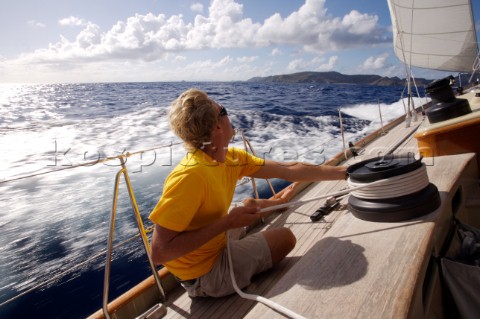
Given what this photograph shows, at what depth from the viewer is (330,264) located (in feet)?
3.84

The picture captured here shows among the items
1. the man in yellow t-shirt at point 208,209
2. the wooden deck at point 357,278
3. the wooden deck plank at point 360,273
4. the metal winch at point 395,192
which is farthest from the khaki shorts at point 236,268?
the metal winch at point 395,192

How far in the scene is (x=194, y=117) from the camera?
1.45 metres

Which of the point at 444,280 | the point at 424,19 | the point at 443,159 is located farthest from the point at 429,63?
the point at 444,280

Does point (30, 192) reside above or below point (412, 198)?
below

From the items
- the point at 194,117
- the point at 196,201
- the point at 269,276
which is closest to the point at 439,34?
the point at 269,276

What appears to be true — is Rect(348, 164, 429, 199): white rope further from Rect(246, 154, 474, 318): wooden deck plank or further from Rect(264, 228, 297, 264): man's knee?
Rect(264, 228, 297, 264): man's knee

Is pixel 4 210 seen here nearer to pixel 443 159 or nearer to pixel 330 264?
pixel 330 264

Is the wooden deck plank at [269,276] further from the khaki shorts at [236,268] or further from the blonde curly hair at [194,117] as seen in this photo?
the blonde curly hair at [194,117]

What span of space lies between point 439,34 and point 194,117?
968 centimetres

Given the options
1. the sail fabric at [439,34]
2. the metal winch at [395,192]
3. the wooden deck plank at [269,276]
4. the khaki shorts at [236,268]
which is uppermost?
the sail fabric at [439,34]

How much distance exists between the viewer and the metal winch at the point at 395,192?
4.36ft

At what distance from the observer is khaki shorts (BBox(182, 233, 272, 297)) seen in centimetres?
159

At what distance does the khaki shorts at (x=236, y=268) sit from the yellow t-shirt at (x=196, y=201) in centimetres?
5

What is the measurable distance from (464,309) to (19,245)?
4568 millimetres
